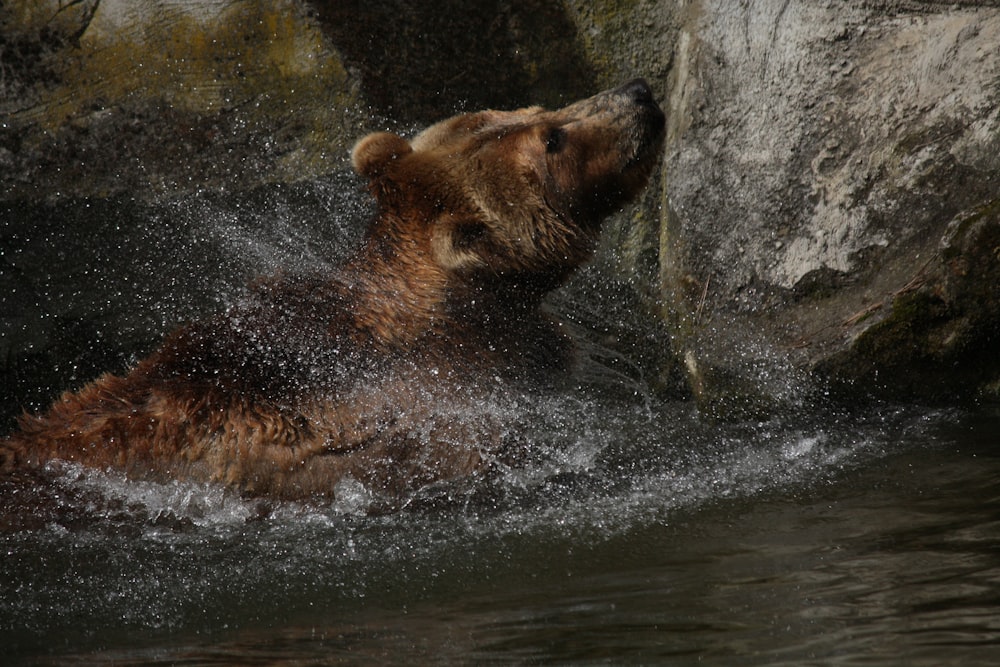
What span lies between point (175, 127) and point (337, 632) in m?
3.67

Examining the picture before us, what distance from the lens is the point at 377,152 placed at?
5125mm

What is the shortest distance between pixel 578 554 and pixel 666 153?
3.07m

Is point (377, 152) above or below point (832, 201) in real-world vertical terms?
above

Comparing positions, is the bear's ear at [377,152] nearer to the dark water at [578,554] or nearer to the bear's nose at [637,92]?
the dark water at [578,554]

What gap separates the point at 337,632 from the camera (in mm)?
3297

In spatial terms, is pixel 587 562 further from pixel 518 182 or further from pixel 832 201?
pixel 832 201

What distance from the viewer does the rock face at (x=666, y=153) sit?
16.6 ft

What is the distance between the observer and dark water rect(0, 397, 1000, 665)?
9.61 feet

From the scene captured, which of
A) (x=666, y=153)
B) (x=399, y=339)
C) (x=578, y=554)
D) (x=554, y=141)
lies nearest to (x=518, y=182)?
(x=554, y=141)

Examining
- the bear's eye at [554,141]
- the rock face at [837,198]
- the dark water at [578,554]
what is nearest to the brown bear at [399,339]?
the bear's eye at [554,141]

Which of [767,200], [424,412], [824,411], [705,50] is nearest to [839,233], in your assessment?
[767,200]

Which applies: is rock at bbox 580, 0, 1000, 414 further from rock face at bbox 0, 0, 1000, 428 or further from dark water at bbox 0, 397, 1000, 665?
dark water at bbox 0, 397, 1000, 665

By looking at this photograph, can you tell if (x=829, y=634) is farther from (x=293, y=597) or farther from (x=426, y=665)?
(x=293, y=597)

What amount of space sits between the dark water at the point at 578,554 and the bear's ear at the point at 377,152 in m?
0.83
